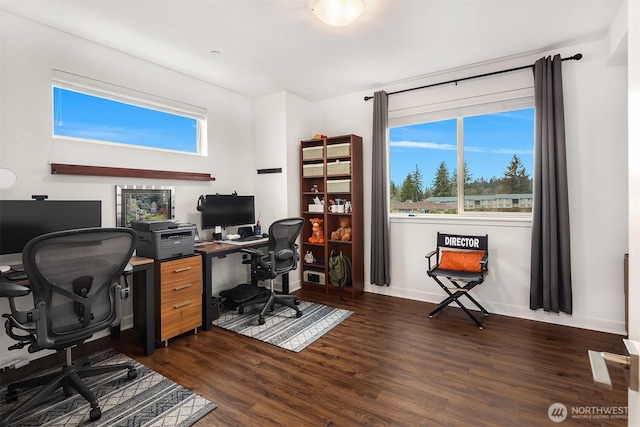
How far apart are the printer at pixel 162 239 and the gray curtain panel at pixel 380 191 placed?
2.26m

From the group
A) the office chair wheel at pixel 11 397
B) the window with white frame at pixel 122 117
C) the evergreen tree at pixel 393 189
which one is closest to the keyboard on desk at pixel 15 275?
the office chair wheel at pixel 11 397

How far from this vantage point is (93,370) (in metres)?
2.18

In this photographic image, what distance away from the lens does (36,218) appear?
2.38 meters

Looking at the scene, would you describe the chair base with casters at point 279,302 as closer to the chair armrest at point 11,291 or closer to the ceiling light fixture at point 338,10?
the chair armrest at point 11,291

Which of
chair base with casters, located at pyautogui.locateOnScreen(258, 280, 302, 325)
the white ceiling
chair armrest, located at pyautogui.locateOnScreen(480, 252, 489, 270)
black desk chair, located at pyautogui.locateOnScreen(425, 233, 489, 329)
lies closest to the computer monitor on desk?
chair base with casters, located at pyautogui.locateOnScreen(258, 280, 302, 325)

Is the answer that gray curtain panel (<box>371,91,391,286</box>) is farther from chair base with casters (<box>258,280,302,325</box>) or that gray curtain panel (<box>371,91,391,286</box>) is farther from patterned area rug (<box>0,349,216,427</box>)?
patterned area rug (<box>0,349,216,427</box>)

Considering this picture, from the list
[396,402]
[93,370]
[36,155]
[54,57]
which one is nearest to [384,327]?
[396,402]

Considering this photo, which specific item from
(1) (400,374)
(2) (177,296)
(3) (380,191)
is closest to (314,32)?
(3) (380,191)

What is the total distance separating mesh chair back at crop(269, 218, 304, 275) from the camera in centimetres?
331

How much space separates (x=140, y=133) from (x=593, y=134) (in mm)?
4499

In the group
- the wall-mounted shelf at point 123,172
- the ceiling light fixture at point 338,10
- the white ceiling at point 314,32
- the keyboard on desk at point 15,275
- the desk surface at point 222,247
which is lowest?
the keyboard on desk at point 15,275

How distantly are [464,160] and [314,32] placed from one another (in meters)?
2.24

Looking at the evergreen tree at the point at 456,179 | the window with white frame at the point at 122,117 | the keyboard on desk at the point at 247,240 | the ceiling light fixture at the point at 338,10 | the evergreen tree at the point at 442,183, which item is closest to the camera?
the ceiling light fixture at the point at 338,10

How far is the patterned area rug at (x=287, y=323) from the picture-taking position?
Result: 9.70 feet
